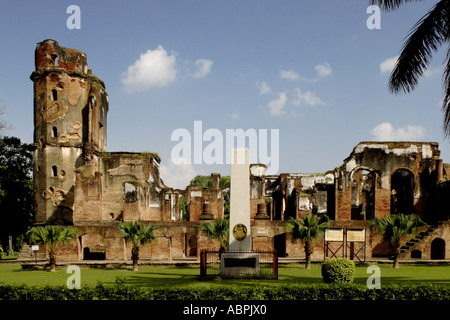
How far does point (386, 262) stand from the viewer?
914 inches

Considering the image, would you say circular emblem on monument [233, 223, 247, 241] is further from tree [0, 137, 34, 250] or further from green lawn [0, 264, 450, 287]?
tree [0, 137, 34, 250]

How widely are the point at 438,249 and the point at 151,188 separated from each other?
21171 mm

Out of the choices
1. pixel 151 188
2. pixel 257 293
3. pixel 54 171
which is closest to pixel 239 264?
pixel 257 293

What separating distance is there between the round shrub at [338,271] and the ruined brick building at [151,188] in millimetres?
10770

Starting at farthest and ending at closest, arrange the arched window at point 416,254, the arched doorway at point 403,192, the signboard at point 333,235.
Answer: the arched doorway at point 403,192, the arched window at point 416,254, the signboard at point 333,235

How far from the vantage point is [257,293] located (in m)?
10.7

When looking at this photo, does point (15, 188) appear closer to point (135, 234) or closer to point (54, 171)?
point (54, 171)

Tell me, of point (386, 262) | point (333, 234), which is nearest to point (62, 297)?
point (333, 234)

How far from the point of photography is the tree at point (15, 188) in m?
34.3

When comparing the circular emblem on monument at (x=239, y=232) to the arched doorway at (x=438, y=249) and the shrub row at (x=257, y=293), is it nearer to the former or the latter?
the shrub row at (x=257, y=293)

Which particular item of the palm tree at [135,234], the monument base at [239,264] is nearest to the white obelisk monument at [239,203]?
the monument base at [239,264]

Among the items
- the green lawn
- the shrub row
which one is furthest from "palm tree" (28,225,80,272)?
the shrub row
